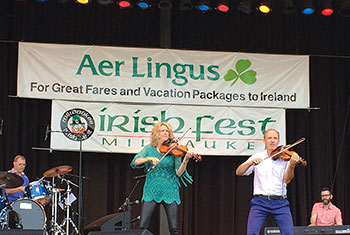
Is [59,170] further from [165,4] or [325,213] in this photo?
[325,213]

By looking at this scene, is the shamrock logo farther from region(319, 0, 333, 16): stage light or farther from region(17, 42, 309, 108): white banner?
region(319, 0, 333, 16): stage light

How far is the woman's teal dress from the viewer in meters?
6.75

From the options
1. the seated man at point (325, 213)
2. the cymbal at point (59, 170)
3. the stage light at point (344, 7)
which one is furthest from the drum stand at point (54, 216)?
the stage light at point (344, 7)

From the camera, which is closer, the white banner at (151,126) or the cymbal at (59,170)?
the cymbal at (59,170)

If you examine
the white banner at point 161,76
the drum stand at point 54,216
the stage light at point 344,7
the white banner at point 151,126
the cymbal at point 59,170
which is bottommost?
the drum stand at point 54,216

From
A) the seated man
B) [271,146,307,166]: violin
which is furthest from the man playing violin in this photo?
the seated man

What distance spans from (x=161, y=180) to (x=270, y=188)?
50.6 inches

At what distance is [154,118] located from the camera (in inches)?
391

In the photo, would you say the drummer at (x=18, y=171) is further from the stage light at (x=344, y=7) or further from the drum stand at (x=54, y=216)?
the stage light at (x=344, y=7)

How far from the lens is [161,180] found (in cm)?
680

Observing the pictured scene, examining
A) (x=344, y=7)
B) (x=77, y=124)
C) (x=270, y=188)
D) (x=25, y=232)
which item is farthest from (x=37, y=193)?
(x=344, y=7)

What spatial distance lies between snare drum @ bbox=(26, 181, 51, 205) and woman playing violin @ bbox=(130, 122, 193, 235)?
9.29 ft

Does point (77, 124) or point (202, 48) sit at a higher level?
point (202, 48)

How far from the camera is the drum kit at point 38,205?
840 cm
